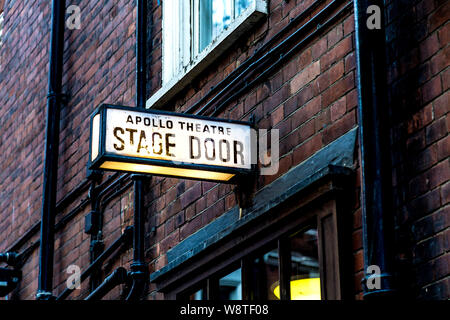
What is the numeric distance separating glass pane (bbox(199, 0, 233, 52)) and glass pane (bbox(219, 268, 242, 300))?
5.31 ft

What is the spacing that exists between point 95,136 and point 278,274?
1241 millimetres

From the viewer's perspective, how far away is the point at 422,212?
14.0 feet

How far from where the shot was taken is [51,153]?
7.92 meters

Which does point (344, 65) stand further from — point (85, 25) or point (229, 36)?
point (85, 25)

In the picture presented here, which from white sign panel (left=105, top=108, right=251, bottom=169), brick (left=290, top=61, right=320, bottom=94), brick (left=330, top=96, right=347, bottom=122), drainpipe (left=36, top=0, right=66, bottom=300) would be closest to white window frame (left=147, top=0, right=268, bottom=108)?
brick (left=290, top=61, right=320, bottom=94)

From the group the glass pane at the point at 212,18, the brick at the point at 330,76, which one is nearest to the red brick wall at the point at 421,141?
the brick at the point at 330,76

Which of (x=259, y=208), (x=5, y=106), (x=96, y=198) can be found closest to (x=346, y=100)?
(x=259, y=208)

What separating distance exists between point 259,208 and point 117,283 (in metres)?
1.85

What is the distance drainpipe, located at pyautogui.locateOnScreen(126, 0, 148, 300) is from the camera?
21.6 feet

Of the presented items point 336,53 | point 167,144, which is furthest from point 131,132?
point 336,53

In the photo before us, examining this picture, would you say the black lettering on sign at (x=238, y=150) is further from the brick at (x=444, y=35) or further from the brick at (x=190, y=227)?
the brick at (x=444, y=35)

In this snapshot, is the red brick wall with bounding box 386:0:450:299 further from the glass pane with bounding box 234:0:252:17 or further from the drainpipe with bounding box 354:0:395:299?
the glass pane with bounding box 234:0:252:17

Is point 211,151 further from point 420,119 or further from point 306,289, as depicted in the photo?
point 420,119

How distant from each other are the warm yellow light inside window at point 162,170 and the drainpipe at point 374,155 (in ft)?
4.16
